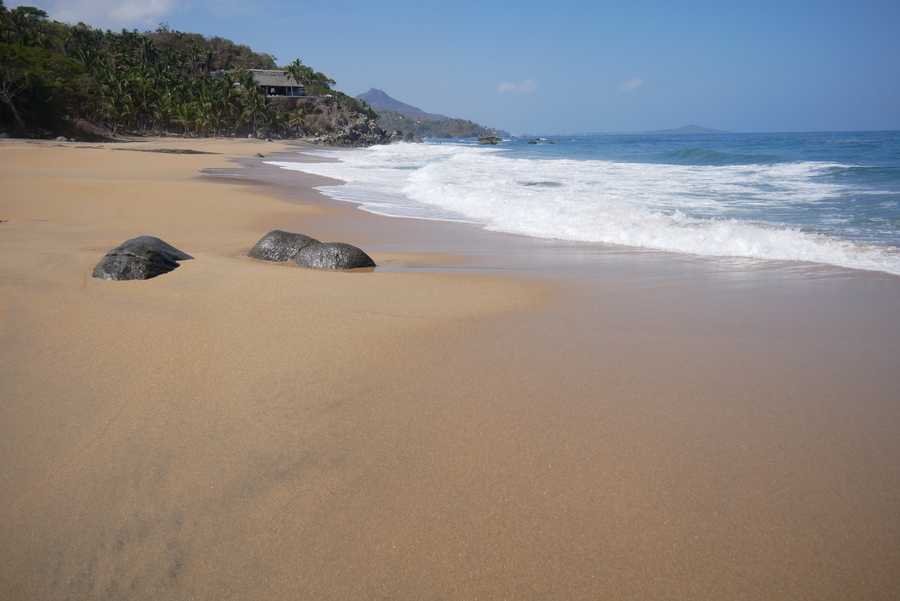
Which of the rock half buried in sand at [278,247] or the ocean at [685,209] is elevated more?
the ocean at [685,209]

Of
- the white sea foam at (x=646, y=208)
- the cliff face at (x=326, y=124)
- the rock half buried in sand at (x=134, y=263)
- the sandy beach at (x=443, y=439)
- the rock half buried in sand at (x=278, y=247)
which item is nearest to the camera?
the sandy beach at (x=443, y=439)

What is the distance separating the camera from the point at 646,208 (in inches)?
390

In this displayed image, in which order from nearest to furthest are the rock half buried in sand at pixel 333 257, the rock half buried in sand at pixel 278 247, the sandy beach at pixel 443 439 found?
1. the sandy beach at pixel 443 439
2. the rock half buried in sand at pixel 333 257
3. the rock half buried in sand at pixel 278 247

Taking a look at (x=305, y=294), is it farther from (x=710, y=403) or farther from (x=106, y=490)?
(x=710, y=403)

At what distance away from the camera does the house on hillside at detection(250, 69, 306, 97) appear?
67.6 meters

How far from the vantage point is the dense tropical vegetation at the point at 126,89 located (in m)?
30.7

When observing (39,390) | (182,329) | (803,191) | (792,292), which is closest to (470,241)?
(792,292)

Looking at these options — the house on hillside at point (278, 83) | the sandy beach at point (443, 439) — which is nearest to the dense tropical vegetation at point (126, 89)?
the house on hillside at point (278, 83)

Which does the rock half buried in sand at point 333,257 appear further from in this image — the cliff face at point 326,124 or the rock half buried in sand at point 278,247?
the cliff face at point 326,124

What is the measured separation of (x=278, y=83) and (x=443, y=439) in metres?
75.7

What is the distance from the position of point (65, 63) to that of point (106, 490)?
154ft

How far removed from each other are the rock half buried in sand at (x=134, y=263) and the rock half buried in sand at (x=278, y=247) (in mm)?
1061

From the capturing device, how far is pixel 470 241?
7285 millimetres

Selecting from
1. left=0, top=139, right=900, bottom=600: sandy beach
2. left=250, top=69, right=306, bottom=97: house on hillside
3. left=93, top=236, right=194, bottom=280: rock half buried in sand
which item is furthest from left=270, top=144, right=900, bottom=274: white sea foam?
left=250, top=69, right=306, bottom=97: house on hillside
